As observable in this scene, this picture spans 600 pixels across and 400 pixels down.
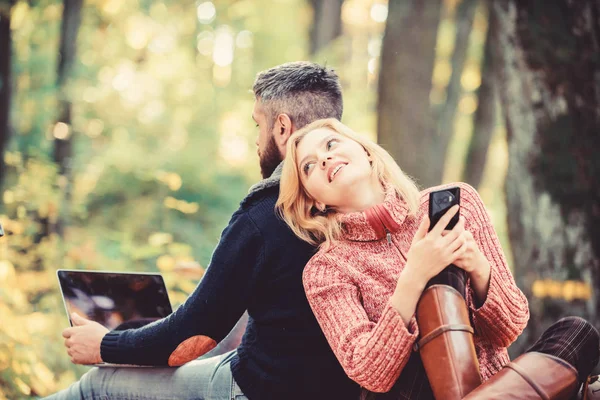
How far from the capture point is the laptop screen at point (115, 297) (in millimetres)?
2863

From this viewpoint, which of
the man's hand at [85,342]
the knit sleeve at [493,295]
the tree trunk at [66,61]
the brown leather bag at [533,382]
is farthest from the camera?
the tree trunk at [66,61]

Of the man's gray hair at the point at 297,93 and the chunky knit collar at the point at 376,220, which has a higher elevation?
the man's gray hair at the point at 297,93

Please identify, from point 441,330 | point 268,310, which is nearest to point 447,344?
point 441,330

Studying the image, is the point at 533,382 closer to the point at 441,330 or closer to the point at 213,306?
the point at 441,330

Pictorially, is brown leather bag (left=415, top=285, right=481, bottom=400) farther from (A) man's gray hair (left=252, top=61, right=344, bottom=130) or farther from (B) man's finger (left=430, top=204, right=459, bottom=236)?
(A) man's gray hair (left=252, top=61, right=344, bottom=130)

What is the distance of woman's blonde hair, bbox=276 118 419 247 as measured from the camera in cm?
251

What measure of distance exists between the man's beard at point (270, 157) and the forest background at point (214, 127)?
0.59m

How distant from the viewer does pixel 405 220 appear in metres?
2.51

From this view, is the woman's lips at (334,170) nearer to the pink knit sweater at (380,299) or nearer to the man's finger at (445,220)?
the pink knit sweater at (380,299)

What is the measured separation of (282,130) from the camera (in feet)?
10.2

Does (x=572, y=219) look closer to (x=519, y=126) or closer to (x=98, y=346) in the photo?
(x=519, y=126)

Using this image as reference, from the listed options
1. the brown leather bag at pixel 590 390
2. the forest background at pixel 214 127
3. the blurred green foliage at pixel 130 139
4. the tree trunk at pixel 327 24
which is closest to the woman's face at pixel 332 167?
the brown leather bag at pixel 590 390

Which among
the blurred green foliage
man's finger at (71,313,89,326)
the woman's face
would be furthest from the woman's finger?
the blurred green foliage

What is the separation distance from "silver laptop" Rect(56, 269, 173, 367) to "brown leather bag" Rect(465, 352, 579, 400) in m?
1.57
